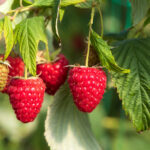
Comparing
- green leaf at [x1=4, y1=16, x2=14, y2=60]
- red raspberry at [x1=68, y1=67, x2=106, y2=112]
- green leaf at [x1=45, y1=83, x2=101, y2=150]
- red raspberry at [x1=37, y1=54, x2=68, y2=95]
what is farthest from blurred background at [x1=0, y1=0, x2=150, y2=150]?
green leaf at [x1=4, y1=16, x2=14, y2=60]

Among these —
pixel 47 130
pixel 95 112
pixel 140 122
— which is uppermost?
pixel 140 122

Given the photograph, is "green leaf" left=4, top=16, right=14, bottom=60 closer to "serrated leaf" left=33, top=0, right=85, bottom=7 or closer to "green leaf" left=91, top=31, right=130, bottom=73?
"serrated leaf" left=33, top=0, right=85, bottom=7

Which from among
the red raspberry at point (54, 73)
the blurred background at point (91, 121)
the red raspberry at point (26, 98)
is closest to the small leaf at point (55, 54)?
the red raspberry at point (54, 73)

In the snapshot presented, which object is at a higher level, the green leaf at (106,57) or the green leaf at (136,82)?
the green leaf at (106,57)

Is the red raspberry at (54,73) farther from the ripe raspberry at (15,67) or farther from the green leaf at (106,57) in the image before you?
the green leaf at (106,57)

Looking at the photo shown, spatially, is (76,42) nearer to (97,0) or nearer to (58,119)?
(58,119)

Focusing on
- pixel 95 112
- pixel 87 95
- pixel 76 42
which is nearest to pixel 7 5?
pixel 87 95
